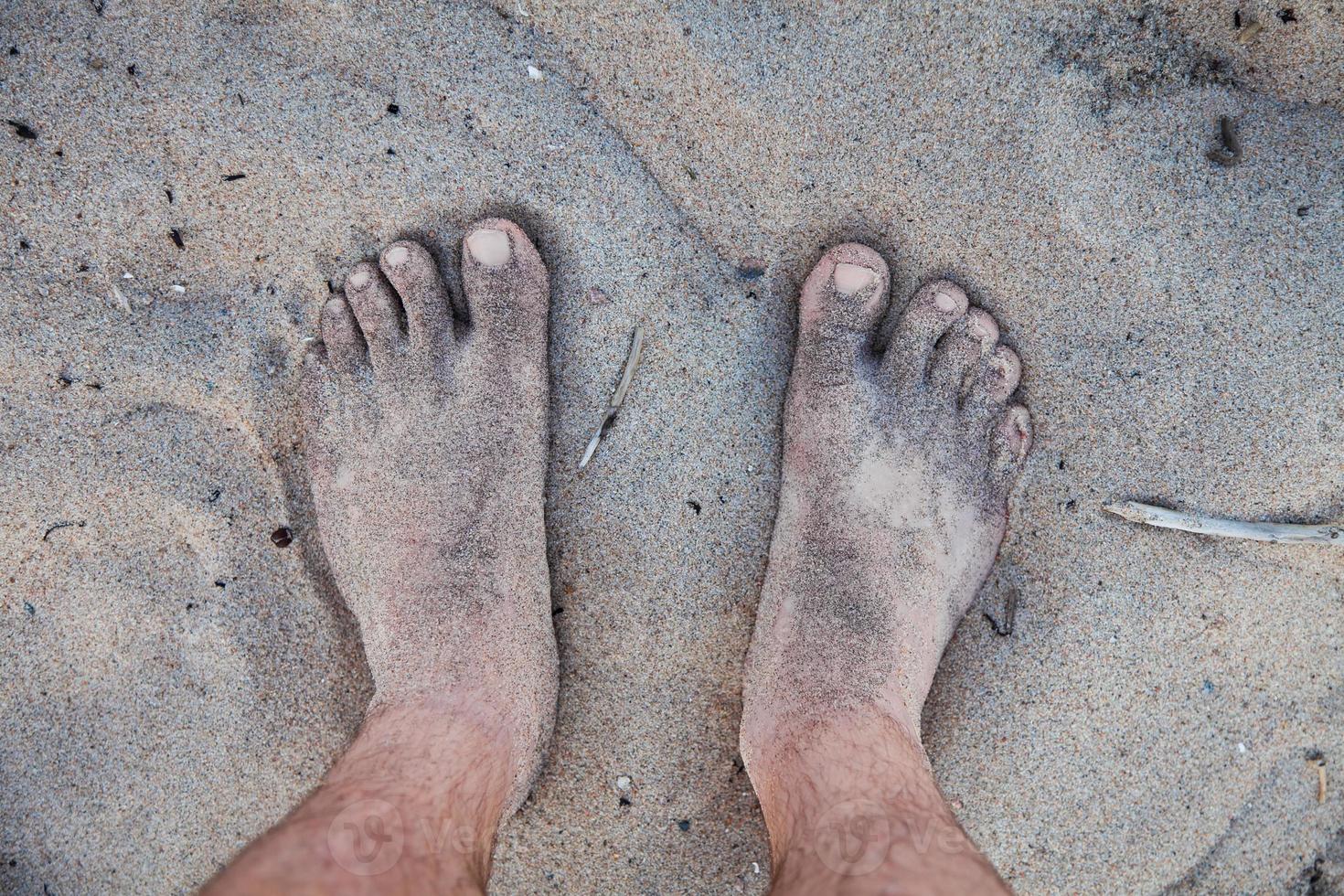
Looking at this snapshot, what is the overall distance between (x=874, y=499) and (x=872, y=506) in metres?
0.01

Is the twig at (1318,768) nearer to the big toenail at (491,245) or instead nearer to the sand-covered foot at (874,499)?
→ the sand-covered foot at (874,499)

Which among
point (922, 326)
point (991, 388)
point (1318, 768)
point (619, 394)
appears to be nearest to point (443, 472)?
point (619, 394)

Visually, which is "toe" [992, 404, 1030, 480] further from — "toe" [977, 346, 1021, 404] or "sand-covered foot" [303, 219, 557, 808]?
"sand-covered foot" [303, 219, 557, 808]

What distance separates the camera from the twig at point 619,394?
1.73 m

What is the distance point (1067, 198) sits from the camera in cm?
166

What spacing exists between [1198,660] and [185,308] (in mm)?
2275

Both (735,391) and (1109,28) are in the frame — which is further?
(735,391)

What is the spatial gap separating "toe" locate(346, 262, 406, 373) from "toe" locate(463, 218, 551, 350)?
17cm

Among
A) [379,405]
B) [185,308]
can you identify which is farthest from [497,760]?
[185,308]

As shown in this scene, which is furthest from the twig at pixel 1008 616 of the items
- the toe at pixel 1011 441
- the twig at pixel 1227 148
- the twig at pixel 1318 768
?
the twig at pixel 1227 148

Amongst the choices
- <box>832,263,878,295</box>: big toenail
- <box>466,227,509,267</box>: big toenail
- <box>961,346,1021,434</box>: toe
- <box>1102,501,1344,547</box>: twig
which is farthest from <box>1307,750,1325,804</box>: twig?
<box>466,227,509,267</box>: big toenail

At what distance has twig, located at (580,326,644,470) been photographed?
1.73m

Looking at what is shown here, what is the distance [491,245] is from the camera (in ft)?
5.52

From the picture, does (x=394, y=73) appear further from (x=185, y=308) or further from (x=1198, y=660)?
(x=1198, y=660)
